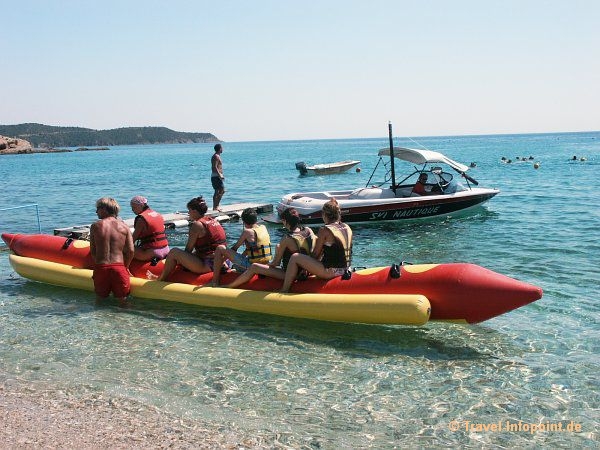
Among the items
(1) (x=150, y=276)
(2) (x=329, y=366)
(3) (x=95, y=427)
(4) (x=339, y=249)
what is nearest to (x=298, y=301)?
(4) (x=339, y=249)

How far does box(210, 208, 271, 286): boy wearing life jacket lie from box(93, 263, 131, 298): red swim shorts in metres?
1.35

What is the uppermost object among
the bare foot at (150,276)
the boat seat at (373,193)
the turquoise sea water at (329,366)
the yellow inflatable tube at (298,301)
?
the boat seat at (373,193)

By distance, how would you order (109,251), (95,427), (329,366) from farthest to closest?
(109,251) → (329,366) → (95,427)

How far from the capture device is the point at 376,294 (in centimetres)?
656

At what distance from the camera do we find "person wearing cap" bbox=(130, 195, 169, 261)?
820 cm

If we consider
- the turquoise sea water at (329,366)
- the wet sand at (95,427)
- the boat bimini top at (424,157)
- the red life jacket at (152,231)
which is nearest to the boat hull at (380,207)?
the boat bimini top at (424,157)

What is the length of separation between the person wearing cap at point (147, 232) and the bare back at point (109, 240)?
13.0 inches

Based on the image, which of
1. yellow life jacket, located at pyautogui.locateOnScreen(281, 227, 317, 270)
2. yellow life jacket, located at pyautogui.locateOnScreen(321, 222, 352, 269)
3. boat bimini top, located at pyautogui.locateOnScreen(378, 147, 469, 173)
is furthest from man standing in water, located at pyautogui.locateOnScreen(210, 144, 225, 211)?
yellow life jacket, located at pyautogui.locateOnScreen(321, 222, 352, 269)

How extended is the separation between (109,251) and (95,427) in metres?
3.68

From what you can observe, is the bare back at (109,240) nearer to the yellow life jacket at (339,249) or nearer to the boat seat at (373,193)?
the yellow life jacket at (339,249)

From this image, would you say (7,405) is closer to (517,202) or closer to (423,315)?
(423,315)

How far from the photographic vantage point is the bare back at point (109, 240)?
7711 mm

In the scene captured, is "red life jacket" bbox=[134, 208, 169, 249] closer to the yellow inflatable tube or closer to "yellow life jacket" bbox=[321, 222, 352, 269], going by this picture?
the yellow inflatable tube

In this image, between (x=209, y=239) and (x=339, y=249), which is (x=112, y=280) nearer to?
(x=209, y=239)
